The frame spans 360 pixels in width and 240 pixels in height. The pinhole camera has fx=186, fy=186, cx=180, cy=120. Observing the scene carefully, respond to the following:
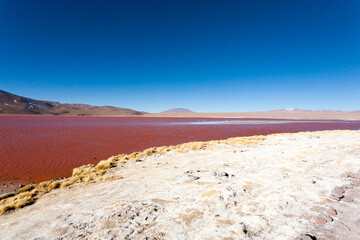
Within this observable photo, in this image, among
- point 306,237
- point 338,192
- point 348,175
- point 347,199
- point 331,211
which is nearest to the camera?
point 306,237

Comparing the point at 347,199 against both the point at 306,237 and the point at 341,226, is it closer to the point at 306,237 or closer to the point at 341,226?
→ the point at 341,226

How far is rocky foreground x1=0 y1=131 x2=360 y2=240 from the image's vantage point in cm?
342

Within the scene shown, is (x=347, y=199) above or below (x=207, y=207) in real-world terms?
above

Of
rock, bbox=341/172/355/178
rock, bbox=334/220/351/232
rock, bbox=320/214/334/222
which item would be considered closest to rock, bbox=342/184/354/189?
rock, bbox=341/172/355/178

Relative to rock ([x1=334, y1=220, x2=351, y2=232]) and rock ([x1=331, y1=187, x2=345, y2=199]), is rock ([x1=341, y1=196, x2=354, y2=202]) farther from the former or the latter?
rock ([x1=334, y1=220, x2=351, y2=232])

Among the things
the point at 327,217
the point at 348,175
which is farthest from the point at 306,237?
the point at 348,175

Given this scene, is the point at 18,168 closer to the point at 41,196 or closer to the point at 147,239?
the point at 41,196

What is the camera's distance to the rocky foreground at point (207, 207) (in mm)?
3424

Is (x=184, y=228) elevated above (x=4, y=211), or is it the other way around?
(x=184, y=228)

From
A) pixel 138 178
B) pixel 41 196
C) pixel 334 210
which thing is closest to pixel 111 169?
pixel 138 178

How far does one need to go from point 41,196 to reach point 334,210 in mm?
7967

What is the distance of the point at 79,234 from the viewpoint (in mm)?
3596

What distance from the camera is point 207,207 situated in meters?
4.28

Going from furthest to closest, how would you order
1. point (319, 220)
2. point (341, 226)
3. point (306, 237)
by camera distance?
1. point (319, 220)
2. point (341, 226)
3. point (306, 237)
